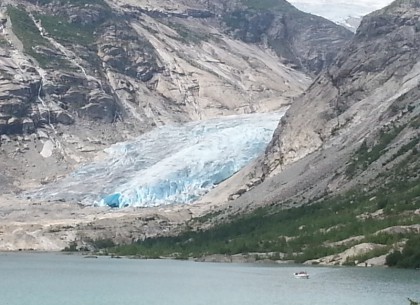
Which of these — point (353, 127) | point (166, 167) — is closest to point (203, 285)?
point (353, 127)

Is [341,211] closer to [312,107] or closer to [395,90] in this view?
[395,90]

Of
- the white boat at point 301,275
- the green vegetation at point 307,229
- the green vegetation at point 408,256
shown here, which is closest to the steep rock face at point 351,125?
the green vegetation at point 307,229

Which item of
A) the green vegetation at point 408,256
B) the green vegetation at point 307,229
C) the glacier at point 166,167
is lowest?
the glacier at point 166,167

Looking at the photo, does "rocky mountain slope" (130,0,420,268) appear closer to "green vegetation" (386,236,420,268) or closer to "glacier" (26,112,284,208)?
"green vegetation" (386,236,420,268)

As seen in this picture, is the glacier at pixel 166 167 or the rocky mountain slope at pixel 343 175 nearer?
the rocky mountain slope at pixel 343 175

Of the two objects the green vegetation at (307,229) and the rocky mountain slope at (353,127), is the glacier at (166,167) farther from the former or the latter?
the green vegetation at (307,229)

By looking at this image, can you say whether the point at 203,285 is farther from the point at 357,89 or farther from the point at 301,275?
the point at 357,89

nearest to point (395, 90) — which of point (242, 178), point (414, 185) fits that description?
point (242, 178)
